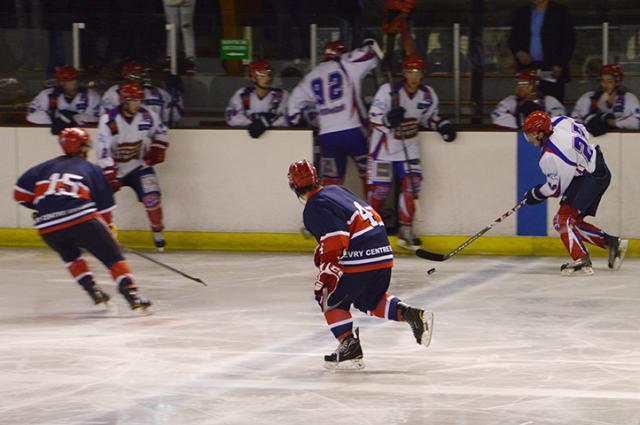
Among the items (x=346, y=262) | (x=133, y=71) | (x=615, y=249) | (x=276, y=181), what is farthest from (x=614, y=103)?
(x=346, y=262)

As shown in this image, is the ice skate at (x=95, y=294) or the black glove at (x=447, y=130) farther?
the black glove at (x=447, y=130)

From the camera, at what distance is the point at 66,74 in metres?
9.20

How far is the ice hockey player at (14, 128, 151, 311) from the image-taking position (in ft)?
21.4

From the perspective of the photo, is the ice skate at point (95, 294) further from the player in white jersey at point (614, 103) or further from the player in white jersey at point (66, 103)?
the player in white jersey at point (614, 103)

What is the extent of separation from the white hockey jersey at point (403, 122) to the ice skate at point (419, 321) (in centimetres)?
337

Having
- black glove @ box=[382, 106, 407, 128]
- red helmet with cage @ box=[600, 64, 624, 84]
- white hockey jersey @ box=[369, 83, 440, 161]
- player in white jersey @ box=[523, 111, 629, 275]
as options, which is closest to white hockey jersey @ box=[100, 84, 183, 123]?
white hockey jersey @ box=[369, 83, 440, 161]

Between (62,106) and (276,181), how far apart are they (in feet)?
5.58

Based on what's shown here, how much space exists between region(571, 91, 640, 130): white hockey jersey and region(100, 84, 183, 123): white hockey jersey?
2.86 m

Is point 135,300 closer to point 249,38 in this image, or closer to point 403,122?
point 403,122

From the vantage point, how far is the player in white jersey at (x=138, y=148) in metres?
8.55

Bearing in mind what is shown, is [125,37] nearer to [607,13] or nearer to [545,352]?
[607,13]

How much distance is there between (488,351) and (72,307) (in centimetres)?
243

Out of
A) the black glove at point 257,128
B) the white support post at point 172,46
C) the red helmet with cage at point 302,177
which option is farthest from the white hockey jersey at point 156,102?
the red helmet with cage at point 302,177

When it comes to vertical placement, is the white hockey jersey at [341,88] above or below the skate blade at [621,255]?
above
